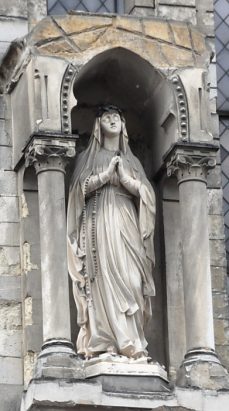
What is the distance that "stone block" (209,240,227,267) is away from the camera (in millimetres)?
14102

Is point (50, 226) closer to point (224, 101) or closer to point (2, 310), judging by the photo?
point (2, 310)

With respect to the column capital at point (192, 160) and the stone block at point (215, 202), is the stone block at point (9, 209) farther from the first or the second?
the stone block at point (215, 202)

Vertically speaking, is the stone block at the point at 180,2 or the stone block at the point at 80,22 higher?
the stone block at the point at 180,2

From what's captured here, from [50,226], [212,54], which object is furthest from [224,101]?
[50,226]

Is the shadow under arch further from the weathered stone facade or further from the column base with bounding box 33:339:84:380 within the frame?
the column base with bounding box 33:339:84:380

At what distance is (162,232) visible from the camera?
46.3 ft

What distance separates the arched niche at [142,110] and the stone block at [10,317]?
0.40m

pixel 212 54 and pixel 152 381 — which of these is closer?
pixel 152 381

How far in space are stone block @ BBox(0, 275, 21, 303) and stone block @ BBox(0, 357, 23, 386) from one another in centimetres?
45

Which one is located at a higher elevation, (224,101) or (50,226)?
(224,101)

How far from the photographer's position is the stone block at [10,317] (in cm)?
1355

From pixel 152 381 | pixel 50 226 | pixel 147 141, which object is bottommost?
pixel 152 381

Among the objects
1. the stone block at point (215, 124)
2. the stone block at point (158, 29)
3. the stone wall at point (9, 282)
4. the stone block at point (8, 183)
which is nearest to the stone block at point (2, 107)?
the stone wall at point (9, 282)

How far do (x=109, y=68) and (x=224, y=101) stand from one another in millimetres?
1205
